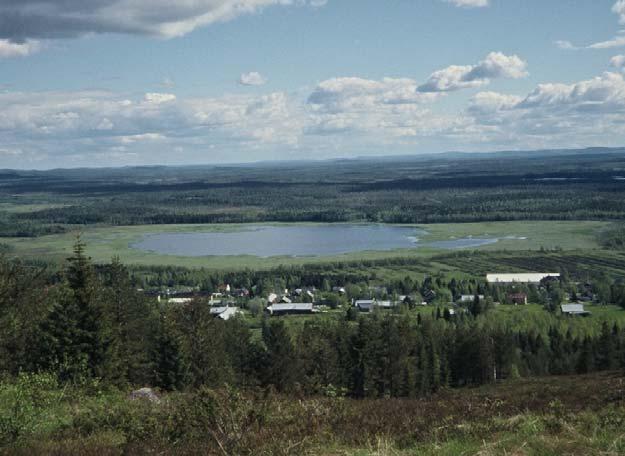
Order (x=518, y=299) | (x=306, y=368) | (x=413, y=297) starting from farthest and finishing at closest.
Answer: (x=413, y=297)
(x=518, y=299)
(x=306, y=368)

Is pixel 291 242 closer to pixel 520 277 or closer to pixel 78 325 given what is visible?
pixel 520 277

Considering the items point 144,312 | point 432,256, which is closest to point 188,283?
point 432,256

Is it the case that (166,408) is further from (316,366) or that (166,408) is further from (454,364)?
(454,364)

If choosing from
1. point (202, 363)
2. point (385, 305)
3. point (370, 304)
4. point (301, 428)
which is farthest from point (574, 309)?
point (301, 428)

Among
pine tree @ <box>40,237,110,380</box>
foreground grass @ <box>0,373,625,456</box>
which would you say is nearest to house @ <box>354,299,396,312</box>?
pine tree @ <box>40,237,110,380</box>

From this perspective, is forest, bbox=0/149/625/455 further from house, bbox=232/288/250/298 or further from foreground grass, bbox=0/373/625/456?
house, bbox=232/288/250/298

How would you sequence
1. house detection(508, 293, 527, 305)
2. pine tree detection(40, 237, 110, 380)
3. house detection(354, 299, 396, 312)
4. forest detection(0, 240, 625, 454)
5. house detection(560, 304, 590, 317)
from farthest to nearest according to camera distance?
house detection(508, 293, 527, 305) < house detection(354, 299, 396, 312) < house detection(560, 304, 590, 317) < pine tree detection(40, 237, 110, 380) < forest detection(0, 240, 625, 454)
